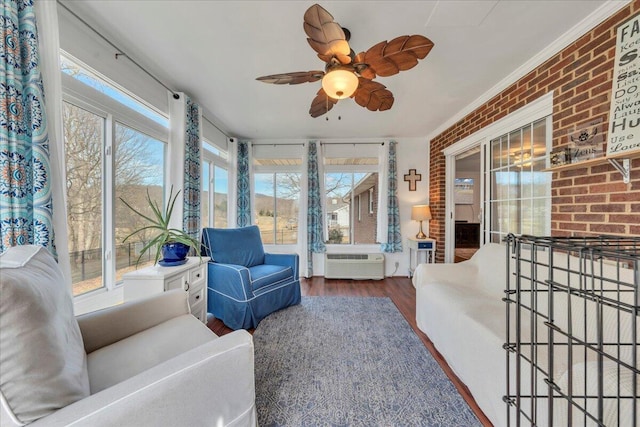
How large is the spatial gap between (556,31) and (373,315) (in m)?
2.77

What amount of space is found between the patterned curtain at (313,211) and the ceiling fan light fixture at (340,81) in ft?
8.15

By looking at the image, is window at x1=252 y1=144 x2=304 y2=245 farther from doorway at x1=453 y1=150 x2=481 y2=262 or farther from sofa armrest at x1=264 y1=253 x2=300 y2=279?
doorway at x1=453 y1=150 x2=481 y2=262

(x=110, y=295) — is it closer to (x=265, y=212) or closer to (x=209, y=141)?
(x=209, y=141)

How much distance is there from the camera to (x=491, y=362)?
4.26 feet

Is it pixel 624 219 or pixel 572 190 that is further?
pixel 572 190

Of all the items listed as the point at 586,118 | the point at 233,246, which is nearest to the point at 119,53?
the point at 233,246

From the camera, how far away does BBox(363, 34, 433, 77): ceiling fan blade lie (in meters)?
1.37

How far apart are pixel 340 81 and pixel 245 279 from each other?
1.84 meters

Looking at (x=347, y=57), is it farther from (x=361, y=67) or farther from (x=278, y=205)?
(x=278, y=205)

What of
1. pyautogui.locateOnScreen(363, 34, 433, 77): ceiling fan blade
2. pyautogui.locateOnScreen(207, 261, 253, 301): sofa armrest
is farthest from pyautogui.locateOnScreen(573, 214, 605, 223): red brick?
pyautogui.locateOnScreen(207, 261, 253, 301): sofa armrest

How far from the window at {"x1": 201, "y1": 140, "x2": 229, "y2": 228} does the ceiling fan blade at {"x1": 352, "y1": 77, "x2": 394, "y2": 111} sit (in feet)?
7.53

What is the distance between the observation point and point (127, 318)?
1374mm

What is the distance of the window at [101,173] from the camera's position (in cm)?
167

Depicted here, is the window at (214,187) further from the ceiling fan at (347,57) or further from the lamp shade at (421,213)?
the lamp shade at (421,213)
